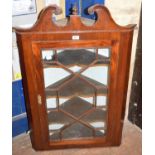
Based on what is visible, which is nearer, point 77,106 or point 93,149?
point 77,106

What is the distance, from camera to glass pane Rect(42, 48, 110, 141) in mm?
1453

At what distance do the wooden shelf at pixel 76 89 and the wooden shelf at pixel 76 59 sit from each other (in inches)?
4.1

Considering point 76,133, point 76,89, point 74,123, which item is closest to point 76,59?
point 76,89

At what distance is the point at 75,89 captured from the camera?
5.33 feet

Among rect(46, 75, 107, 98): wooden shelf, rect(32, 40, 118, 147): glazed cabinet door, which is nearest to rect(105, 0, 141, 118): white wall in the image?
rect(32, 40, 118, 147): glazed cabinet door

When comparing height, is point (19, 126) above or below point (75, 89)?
below

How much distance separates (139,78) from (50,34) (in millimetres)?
882

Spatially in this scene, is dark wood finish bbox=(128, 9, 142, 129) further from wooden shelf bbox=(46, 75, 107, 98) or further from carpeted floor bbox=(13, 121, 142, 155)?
wooden shelf bbox=(46, 75, 107, 98)

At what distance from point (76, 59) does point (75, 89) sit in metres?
0.24

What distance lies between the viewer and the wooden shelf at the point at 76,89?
5.11 feet

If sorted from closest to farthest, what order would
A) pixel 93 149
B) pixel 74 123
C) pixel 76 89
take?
pixel 76 89 → pixel 74 123 → pixel 93 149

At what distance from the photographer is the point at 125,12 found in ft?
5.45

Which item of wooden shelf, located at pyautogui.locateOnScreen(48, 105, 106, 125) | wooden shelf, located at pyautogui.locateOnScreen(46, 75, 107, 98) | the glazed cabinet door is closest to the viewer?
the glazed cabinet door

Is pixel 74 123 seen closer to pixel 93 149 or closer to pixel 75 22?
pixel 93 149
